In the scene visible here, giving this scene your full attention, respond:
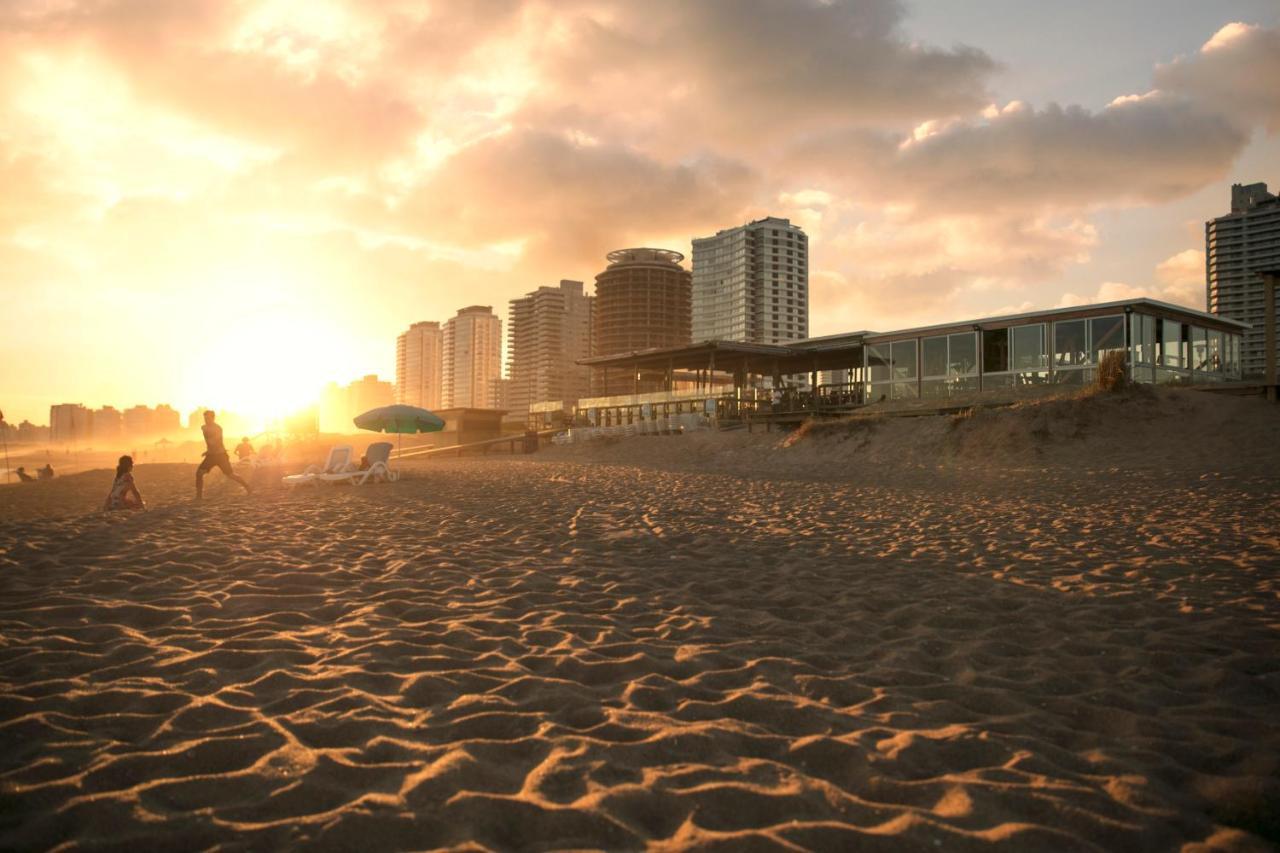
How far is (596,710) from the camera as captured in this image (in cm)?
319

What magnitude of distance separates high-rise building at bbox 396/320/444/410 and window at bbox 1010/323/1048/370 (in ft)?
528

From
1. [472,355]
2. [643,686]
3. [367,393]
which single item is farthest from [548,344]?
[643,686]

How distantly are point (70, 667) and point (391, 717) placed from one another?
6.37ft

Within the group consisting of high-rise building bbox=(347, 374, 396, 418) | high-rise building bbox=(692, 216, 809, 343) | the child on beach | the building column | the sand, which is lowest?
the sand

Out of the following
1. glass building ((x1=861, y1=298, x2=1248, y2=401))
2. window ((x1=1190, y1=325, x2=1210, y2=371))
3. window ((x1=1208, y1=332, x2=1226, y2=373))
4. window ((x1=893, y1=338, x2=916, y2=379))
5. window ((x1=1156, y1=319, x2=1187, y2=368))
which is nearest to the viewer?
glass building ((x1=861, y1=298, x2=1248, y2=401))

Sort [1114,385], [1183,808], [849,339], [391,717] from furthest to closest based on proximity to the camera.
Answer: [849,339] → [1114,385] → [391,717] → [1183,808]

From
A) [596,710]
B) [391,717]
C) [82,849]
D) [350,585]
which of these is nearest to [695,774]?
[596,710]

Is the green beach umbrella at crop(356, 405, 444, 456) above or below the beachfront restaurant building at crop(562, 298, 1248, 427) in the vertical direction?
below

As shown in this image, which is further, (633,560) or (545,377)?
(545,377)

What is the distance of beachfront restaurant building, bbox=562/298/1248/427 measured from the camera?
22.7 metres

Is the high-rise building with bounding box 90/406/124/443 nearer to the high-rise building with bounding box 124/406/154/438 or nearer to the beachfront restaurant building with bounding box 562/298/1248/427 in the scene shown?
the high-rise building with bounding box 124/406/154/438

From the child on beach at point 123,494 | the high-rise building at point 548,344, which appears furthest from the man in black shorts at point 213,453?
the high-rise building at point 548,344

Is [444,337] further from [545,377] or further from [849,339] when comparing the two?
[849,339]

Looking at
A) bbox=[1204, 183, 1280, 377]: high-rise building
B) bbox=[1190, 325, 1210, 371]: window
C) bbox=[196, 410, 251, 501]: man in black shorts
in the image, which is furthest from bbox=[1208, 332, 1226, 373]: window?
bbox=[1204, 183, 1280, 377]: high-rise building
